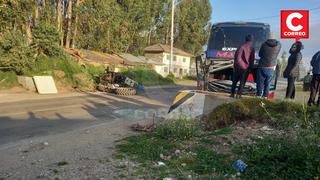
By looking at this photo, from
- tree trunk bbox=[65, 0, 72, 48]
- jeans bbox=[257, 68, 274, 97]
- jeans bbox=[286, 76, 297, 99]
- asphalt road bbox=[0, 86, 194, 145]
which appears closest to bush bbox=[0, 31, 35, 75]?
asphalt road bbox=[0, 86, 194, 145]

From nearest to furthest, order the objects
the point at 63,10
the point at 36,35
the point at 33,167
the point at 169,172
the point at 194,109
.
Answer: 1. the point at 169,172
2. the point at 33,167
3. the point at 194,109
4. the point at 36,35
5. the point at 63,10

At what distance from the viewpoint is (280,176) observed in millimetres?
4699

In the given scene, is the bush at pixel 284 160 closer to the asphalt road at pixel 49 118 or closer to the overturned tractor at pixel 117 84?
the asphalt road at pixel 49 118

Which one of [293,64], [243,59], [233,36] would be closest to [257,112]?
[243,59]

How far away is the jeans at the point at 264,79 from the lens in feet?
35.2

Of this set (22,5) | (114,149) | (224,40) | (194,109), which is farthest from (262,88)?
(22,5)

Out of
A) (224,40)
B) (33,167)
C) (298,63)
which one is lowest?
(33,167)

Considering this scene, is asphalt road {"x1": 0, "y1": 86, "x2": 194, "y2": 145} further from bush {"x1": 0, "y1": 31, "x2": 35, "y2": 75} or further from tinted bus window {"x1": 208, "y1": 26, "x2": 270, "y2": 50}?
bush {"x1": 0, "y1": 31, "x2": 35, "y2": 75}

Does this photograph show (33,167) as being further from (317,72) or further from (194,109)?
(317,72)

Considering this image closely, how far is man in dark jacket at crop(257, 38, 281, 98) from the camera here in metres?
10.7

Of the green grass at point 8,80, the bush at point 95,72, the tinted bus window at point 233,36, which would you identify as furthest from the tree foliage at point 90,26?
the tinted bus window at point 233,36

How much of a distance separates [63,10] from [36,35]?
13.6 m

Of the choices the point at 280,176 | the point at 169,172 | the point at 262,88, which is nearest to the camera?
the point at 280,176

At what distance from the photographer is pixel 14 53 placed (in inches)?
986
